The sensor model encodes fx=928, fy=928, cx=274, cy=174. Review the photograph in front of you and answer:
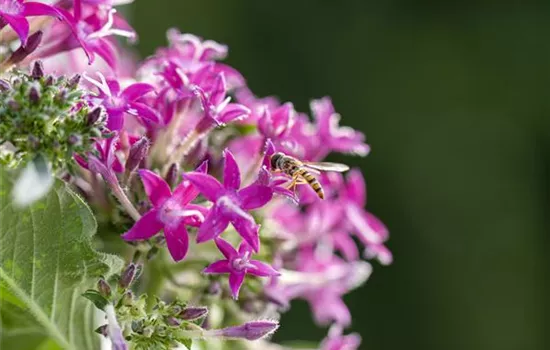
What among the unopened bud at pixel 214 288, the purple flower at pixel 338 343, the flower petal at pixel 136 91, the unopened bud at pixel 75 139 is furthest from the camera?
the purple flower at pixel 338 343

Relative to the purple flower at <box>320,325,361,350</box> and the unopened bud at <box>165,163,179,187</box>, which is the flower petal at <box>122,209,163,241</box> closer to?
the unopened bud at <box>165,163,179,187</box>

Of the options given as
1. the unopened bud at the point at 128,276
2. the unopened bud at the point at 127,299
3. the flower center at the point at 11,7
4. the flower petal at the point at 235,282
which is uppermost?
the flower center at the point at 11,7

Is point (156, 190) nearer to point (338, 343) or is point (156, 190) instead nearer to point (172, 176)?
point (172, 176)

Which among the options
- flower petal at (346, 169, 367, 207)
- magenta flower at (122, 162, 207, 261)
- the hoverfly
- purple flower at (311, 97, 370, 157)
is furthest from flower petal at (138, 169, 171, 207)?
flower petal at (346, 169, 367, 207)

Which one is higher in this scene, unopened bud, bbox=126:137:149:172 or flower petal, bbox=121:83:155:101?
flower petal, bbox=121:83:155:101

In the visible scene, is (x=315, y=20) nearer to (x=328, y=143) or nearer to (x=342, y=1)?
(x=342, y=1)

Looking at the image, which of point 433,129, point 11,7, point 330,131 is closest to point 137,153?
point 11,7

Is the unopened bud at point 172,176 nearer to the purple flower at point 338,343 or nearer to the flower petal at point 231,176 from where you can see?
the flower petal at point 231,176

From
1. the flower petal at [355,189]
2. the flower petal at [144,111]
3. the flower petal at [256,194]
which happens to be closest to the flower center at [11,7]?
the flower petal at [144,111]
